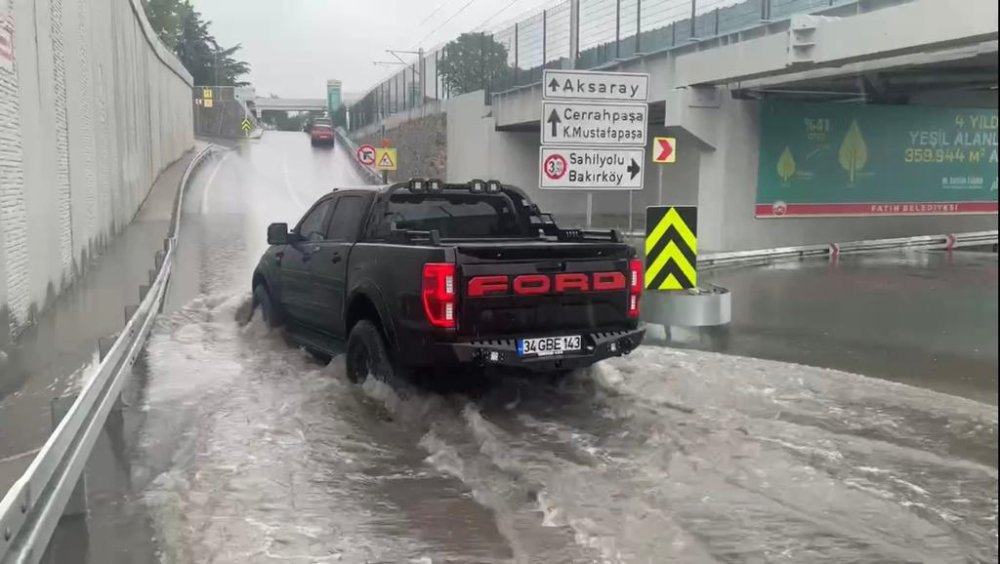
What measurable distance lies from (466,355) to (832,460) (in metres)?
2.41

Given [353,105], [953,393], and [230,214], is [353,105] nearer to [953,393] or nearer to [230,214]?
[230,214]

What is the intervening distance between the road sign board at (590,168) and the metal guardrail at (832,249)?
6.07 metres

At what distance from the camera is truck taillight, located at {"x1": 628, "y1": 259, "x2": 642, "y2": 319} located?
6.69 metres

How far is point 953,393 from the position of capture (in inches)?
293

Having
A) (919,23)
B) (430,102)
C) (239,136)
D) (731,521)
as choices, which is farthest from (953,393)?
(239,136)

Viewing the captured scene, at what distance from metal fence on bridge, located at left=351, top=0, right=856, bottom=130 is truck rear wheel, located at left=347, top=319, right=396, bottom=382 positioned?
1157 cm

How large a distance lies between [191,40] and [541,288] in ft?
314

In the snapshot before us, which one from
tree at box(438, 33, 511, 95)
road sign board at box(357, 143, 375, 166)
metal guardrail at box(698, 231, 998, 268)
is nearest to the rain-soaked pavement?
metal guardrail at box(698, 231, 998, 268)

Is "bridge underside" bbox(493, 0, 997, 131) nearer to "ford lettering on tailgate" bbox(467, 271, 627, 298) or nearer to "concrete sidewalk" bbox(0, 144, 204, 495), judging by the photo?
"ford lettering on tailgate" bbox(467, 271, 627, 298)

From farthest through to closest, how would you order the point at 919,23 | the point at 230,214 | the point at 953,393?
the point at 230,214, the point at 919,23, the point at 953,393

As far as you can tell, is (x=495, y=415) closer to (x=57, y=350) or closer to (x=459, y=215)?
(x=459, y=215)

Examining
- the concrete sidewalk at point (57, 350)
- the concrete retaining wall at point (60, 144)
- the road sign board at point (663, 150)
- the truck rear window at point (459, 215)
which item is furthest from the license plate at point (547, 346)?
the road sign board at point (663, 150)

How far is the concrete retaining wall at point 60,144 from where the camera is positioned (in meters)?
8.09

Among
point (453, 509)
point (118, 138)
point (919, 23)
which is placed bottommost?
point (453, 509)
